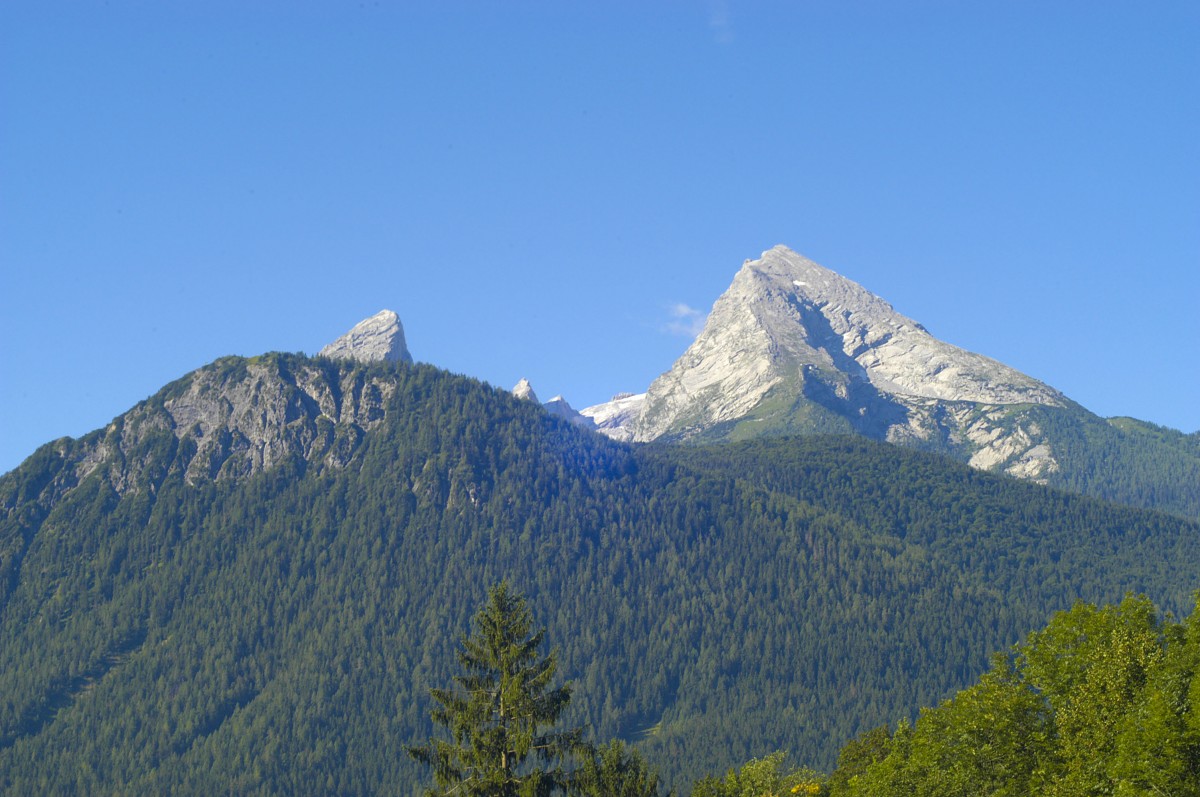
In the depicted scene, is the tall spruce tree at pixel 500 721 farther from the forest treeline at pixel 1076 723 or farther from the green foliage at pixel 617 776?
the forest treeline at pixel 1076 723

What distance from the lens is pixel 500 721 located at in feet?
268

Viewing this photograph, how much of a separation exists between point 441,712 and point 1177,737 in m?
35.8

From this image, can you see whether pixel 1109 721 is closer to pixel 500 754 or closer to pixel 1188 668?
pixel 1188 668

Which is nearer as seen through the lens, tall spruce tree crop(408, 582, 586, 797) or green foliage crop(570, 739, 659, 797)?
tall spruce tree crop(408, 582, 586, 797)

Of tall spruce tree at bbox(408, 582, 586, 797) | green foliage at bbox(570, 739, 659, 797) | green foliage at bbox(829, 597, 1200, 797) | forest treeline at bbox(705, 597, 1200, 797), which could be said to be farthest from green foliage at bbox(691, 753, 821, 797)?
tall spruce tree at bbox(408, 582, 586, 797)

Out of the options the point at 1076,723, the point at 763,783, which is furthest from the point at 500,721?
the point at 763,783

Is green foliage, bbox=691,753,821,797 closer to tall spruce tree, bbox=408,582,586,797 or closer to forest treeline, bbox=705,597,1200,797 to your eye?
forest treeline, bbox=705,597,1200,797

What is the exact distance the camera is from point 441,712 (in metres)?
82.0

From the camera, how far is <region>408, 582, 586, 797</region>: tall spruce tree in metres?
80.5

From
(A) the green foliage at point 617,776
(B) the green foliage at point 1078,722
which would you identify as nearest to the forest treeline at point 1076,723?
(B) the green foliage at point 1078,722

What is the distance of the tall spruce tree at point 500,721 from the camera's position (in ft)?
264

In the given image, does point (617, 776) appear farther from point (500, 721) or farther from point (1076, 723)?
point (1076, 723)

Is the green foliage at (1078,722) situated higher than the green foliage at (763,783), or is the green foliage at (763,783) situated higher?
the green foliage at (1078,722)

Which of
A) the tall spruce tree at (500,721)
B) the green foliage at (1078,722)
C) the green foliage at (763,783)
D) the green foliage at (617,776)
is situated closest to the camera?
the green foliage at (1078,722)
